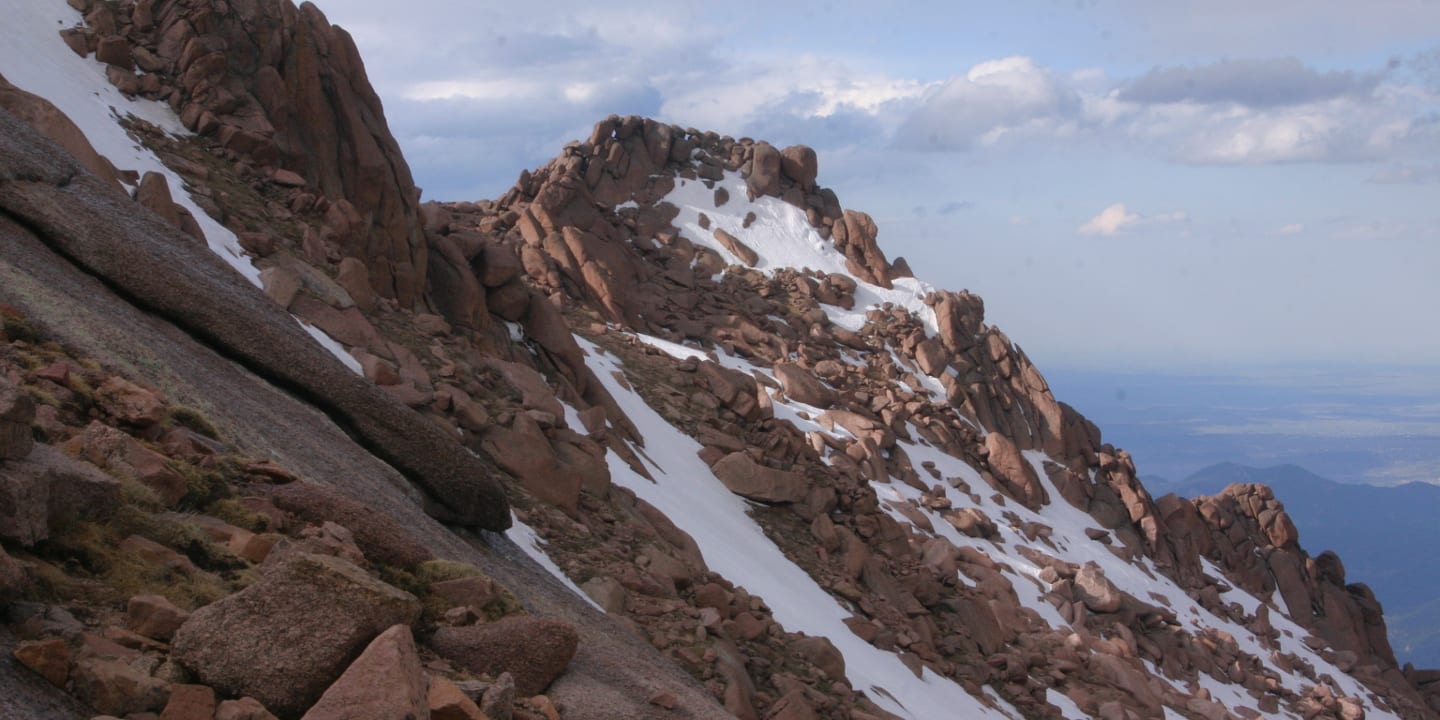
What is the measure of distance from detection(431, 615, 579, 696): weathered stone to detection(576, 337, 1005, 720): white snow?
39.6 ft

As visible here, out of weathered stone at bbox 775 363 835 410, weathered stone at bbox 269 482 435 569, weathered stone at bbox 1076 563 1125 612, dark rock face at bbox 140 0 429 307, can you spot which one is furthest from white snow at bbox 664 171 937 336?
weathered stone at bbox 269 482 435 569

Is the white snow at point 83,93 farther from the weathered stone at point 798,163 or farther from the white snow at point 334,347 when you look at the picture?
the weathered stone at point 798,163

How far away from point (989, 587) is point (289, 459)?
28.9 metres

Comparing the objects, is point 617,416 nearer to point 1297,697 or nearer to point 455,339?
point 455,339

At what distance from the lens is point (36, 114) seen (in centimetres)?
1656

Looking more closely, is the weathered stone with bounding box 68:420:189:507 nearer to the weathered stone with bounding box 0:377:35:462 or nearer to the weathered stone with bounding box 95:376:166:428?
the weathered stone with bounding box 95:376:166:428

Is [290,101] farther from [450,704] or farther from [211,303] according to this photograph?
[450,704]

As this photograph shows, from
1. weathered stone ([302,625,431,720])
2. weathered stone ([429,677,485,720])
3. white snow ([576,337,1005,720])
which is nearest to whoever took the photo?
weathered stone ([302,625,431,720])

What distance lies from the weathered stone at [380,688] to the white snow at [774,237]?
1928 inches

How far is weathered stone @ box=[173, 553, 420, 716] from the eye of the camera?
6.60 meters

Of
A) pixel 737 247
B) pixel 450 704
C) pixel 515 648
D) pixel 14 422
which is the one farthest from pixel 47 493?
pixel 737 247

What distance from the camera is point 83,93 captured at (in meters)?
22.0

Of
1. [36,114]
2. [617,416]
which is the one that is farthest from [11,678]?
[617,416]

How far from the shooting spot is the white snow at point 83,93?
1975cm
